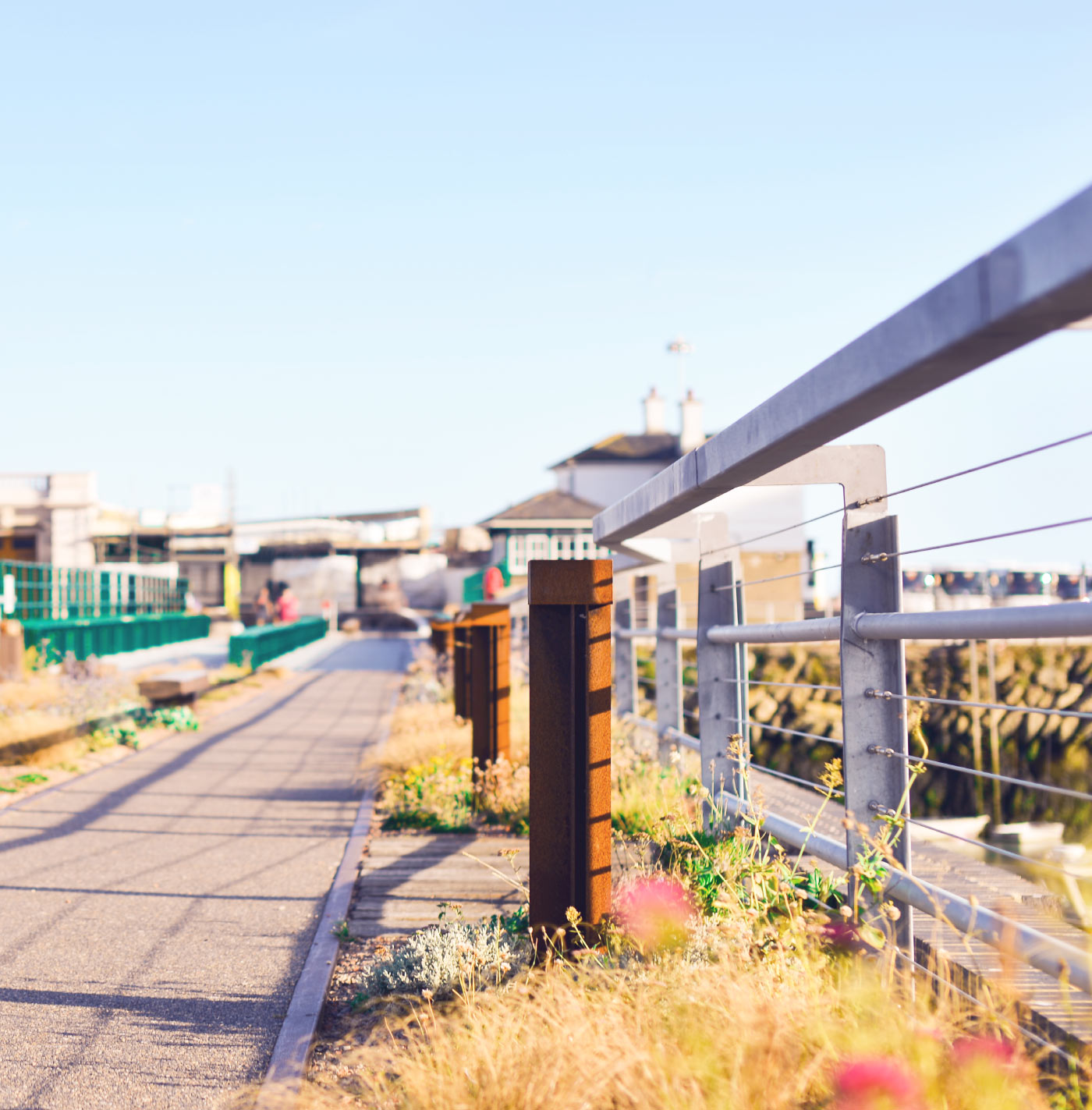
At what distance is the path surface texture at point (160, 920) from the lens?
3182mm

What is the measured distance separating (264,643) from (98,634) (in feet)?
12.6

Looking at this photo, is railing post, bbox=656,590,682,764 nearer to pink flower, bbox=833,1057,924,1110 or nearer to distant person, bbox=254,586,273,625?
pink flower, bbox=833,1057,924,1110

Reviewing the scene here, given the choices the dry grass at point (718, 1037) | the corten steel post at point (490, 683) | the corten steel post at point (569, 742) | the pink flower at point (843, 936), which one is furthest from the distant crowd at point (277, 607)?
the pink flower at point (843, 936)

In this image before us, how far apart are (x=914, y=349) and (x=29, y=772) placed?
28.5 ft

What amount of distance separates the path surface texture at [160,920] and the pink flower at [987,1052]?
2.09 metres

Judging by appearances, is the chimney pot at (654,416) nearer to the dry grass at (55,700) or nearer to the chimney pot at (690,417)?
the chimney pot at (690,417)

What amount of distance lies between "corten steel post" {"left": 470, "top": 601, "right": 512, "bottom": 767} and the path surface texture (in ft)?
3.71

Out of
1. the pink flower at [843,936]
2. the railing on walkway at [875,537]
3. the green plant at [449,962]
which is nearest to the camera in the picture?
the railing on walkway at [875,537]

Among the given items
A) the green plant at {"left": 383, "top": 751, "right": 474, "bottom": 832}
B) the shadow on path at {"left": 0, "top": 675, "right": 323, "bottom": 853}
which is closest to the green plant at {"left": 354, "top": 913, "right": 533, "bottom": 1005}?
the green plant at {"left": 383, "top": 751, "right": 474, "bottom": 832}

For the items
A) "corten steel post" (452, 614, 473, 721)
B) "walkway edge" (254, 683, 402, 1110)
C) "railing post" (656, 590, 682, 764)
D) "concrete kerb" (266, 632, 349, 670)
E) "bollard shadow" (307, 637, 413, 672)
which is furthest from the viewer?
"bollard shadow" (307, 637, 413, 672)

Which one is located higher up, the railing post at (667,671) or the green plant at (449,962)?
the railing post at (667,671)

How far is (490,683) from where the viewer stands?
733cm

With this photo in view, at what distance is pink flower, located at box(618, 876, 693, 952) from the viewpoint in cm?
321

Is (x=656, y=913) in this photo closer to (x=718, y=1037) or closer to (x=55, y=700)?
(x=718, y=1037)
